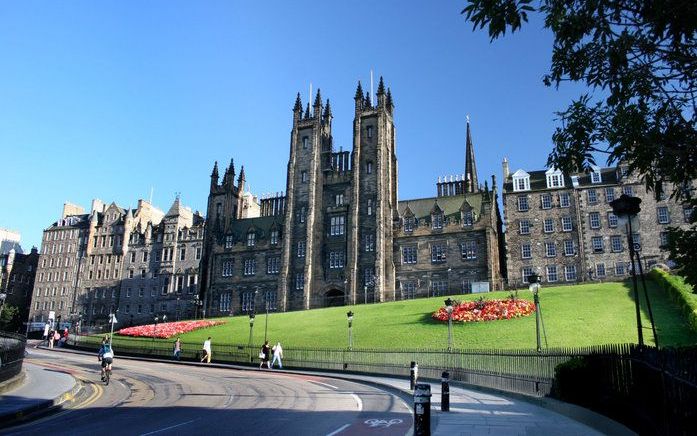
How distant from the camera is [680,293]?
36625 mm

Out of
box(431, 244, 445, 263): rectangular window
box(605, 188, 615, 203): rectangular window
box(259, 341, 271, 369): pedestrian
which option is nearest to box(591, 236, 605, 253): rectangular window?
box(605, 188, 615, 203): rectangular window


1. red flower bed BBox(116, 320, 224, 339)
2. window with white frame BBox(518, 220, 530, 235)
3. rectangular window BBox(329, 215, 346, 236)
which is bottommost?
red flower bed BBox(116, 320, 224, 339)

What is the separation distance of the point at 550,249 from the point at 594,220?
228 inches

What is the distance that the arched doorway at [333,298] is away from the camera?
68.7 m

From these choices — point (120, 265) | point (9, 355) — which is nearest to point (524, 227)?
point (9, 355)

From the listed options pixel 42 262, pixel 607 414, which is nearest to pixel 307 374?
pixel 607 414

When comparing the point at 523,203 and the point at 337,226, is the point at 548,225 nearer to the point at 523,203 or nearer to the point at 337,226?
the point at 523,203

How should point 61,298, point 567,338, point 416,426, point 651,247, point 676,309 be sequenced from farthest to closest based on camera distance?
1. point 61,298
2. point 651,247
3. point 676,309
4. point 567,338
5. point 416,426

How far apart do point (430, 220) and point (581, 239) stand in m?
17.4

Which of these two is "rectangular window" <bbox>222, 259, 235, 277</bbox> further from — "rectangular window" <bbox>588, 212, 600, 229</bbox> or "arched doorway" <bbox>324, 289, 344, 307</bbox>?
"rectangular window" <bbox>588, 212, 600, 229</bbox>

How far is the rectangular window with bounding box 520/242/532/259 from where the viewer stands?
62.8 metres

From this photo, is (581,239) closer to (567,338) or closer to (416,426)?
(567,338)

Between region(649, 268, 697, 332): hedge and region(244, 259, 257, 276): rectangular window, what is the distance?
163 feet

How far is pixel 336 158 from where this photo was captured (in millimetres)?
75750
